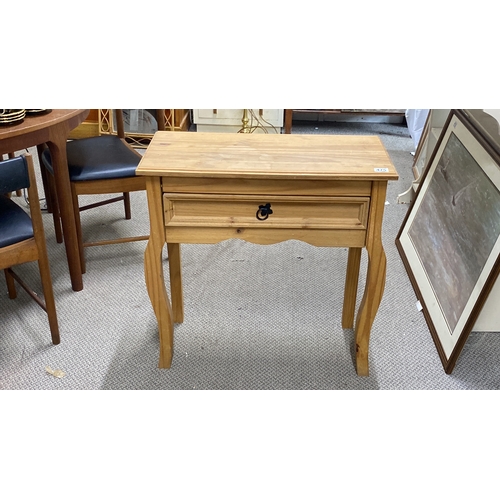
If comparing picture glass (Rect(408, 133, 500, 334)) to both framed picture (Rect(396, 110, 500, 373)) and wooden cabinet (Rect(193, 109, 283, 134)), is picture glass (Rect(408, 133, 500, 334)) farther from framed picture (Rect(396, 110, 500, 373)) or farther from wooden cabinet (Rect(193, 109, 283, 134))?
wooden cabinet (Rect(193, 109, 283, 134))

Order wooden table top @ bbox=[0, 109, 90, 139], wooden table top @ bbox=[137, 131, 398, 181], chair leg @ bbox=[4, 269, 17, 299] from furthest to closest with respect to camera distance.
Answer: chair leg @ bbox=[4, 269, 17, 299] → wooden table top @ bbox=[0, 109, 90, 139] → wooden table top @ bbox=[137, 131, 398, 181]

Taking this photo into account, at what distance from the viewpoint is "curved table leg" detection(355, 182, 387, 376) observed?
1531mm

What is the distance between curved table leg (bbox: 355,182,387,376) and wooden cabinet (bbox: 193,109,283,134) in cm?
230

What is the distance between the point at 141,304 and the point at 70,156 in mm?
687

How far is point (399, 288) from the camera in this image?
2.33 metres

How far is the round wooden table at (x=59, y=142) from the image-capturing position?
1.79 metres

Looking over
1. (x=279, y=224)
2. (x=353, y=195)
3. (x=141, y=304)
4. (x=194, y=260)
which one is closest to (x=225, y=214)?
(x=279, y=224)

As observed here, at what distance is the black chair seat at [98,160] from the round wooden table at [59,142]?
0.41 feet

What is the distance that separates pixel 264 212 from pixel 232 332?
0.66 m

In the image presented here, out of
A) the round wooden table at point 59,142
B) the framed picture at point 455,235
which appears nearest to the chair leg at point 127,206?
the round wooden table at point 59,142

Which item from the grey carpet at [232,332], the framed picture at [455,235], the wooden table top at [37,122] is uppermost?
the wooden table top at [37,122]

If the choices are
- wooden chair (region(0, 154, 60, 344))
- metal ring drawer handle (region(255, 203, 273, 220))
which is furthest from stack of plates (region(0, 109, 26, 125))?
metal ring drawer handle (region(255, 203, 273, 220))

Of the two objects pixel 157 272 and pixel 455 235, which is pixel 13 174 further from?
pixel 455 235

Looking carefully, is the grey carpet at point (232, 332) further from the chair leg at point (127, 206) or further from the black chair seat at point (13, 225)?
the black chair seat at point (13, 225)
